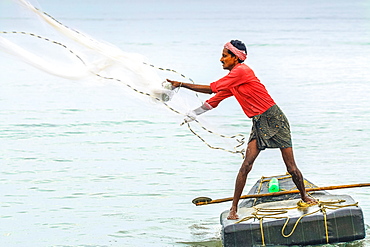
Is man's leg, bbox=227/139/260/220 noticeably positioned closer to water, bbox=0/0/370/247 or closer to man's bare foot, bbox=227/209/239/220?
man's bare foot, bbox=227/209/239/220

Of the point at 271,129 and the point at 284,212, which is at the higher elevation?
the point at 271,129

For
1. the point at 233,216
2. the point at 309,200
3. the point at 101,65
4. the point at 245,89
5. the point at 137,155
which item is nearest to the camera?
the point at 245,89

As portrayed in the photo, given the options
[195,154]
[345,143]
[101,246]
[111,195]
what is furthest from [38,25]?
[345,143]

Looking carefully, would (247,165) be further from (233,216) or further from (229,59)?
(229,59)

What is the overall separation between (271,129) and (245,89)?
17.8 inches

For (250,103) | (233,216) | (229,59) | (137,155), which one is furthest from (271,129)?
(137,155)

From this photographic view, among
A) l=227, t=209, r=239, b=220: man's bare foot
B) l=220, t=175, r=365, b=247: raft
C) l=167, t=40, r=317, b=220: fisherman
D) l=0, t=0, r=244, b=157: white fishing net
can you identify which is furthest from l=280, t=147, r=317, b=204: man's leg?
l=0, t=0, r=244, b=157: white fishing net

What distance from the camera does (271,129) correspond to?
7.52 m

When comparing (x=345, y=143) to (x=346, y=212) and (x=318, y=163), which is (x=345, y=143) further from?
(x=346, y=212)

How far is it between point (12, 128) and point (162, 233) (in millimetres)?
7338

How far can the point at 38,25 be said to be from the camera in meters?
8.26

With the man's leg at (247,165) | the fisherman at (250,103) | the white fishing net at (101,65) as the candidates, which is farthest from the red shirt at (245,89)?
the white fishing net at (101,65)

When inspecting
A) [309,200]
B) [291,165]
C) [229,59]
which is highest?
[229,59]

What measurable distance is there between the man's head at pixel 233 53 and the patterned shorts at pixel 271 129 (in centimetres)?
53
